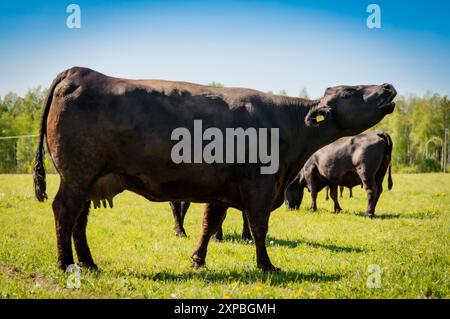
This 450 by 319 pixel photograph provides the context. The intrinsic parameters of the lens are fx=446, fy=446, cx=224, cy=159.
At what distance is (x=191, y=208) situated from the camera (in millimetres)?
16734

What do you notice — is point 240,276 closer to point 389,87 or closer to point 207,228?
point 207,228

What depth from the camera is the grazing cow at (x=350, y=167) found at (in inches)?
621

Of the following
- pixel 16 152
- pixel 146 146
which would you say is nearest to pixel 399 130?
pixel 16 152

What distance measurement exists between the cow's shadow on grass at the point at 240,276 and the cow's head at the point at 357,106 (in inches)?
98.0

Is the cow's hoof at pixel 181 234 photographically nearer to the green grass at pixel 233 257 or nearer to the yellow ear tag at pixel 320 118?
the green grass at pixel 233 257

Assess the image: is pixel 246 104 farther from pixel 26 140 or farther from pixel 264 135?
pixel 26 140

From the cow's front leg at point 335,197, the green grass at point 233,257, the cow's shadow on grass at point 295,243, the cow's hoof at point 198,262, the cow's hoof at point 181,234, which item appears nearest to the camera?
the green grass at point 233,257

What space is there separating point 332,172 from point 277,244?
7784 mm

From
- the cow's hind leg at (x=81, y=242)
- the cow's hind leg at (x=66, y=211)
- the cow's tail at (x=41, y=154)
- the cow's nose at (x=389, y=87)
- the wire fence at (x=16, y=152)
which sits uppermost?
the cow's nose at (x=389, y=87)

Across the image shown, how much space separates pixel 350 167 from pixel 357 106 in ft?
30.6

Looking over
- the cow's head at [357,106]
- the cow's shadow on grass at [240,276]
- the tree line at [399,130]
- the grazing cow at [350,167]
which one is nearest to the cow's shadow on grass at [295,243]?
the cow's shadow on grass at [240,276]

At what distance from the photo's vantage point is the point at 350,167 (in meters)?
16.5

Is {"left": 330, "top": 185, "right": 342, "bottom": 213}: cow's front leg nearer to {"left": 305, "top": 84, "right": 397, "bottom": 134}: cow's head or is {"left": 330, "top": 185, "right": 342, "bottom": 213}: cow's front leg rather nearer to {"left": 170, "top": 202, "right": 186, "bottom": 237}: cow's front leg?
{"left": 170, "top": 202, "right": 186, "bottom": 237}: cow's front leg
